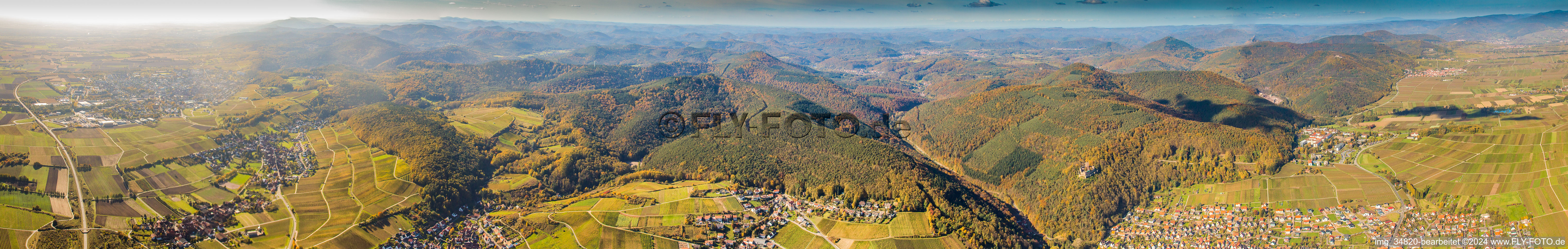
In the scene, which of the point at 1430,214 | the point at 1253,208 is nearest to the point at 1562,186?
the point at 1430,214

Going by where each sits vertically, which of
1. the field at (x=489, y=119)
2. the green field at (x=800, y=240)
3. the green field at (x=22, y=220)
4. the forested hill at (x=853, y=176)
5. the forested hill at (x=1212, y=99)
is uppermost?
the forested hill at (x=1212, y=99)

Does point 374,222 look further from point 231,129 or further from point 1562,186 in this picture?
point 1562,186

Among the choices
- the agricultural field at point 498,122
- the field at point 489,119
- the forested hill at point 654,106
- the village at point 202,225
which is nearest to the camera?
the village at point 202,225

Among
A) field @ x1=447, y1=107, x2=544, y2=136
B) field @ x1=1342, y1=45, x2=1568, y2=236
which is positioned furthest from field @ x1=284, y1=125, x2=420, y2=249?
field @ x1=1342, y1=45, x2=1568, y2=236

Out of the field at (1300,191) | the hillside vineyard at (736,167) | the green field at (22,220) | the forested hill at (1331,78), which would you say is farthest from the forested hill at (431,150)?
the forested hill at (1331,78)

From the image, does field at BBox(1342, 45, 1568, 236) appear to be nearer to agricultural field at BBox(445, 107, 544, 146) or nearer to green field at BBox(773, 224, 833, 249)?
green field at BBox(773, 224, 833, 249)

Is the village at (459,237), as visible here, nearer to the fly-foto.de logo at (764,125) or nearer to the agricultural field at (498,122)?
the agricultural field at (498,122)
